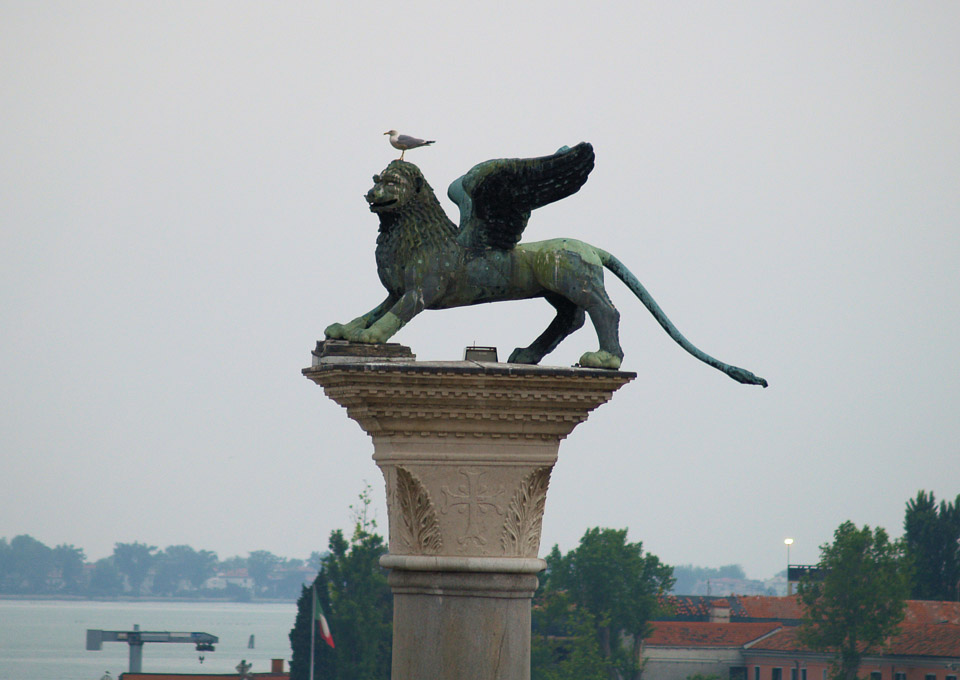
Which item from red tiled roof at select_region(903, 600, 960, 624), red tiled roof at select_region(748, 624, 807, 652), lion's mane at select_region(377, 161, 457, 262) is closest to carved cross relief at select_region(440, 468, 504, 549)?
lion's mane at select_region(377, 161, 457, 262)

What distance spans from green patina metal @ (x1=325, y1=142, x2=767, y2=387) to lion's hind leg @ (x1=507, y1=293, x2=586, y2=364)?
161mm

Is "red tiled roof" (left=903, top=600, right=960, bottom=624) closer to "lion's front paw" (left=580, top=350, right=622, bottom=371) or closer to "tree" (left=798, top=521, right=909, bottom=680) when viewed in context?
"tree" (left=798, top=521, right=909, bottom=680)

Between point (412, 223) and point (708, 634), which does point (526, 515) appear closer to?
point (412, 223)

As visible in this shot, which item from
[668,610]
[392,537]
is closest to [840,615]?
[668,610]

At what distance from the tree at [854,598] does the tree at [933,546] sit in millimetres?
10874

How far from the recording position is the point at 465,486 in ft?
33.3

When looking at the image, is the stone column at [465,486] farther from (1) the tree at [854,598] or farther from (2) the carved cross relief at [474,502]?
(1) the tree at [854,598]

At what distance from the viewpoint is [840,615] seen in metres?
96.7

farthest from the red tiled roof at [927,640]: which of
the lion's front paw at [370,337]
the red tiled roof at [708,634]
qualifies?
the lion's front paw at [370,337]

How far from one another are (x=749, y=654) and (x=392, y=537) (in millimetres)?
96594

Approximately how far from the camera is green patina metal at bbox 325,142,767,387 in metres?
10.5

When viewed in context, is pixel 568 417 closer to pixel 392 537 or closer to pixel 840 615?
pixel 392 537

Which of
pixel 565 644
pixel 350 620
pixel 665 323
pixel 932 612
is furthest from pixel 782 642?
pixel 665 323

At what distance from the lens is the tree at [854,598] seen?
9544 cm
